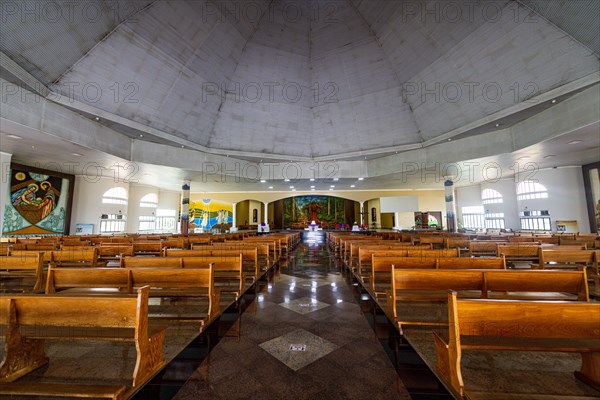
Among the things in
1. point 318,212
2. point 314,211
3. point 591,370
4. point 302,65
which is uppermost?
point 302,65

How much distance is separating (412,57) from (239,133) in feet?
26.9

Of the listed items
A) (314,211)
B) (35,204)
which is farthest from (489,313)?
(314,211)

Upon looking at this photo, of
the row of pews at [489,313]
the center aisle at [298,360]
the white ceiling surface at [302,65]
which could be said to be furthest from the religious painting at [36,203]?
the row of pews at [489,313]

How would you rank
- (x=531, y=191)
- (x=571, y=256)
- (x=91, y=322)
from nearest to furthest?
(x=91, y=322) < (x=571, y=256) < (x=531, y=191)

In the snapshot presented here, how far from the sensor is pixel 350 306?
3.55m

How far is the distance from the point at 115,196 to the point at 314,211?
16092 millimetres

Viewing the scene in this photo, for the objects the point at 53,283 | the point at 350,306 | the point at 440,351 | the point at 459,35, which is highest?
the point at 459,35

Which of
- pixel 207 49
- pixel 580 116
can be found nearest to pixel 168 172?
pixel 207 49

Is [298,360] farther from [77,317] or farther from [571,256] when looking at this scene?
[571,256]

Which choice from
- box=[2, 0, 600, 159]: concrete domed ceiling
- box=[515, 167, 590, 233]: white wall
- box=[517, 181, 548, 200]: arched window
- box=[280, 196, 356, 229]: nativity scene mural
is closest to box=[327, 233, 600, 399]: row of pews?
box=[2, 0, 600, 159]: concrete domed ceiling

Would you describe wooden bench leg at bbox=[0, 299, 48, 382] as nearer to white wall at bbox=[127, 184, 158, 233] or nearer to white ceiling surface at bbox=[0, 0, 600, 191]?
white ceiling surface at bbox=[0, 0, 600, 191]

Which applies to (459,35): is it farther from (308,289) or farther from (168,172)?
(168,172)

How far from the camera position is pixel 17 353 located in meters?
1.63

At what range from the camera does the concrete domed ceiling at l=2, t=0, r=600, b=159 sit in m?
7.34
